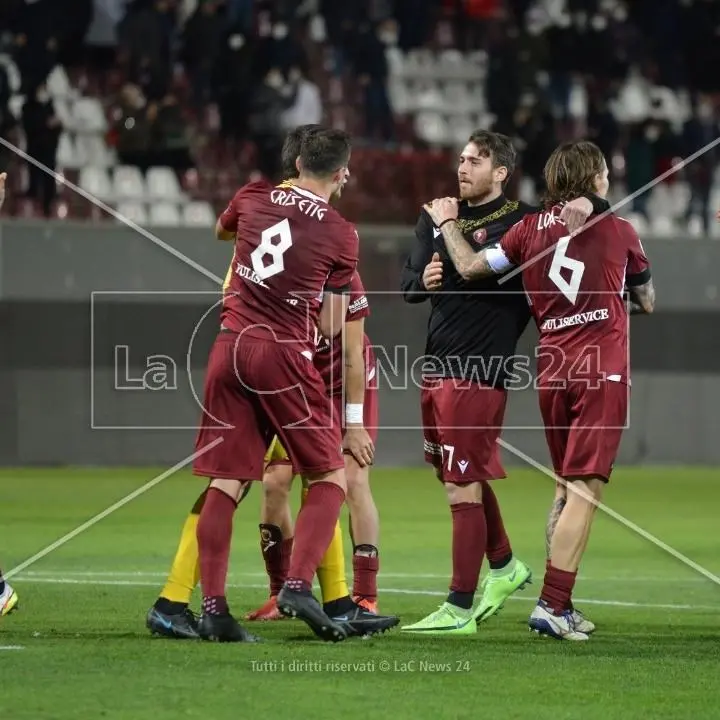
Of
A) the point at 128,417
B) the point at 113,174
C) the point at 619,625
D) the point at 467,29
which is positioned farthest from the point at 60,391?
the point at 619,625

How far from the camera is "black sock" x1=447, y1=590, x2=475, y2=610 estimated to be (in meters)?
7.21

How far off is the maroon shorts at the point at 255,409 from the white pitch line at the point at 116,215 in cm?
970

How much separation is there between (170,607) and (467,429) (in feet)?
5.41

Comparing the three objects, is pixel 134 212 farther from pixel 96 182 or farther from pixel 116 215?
pixel 96 182

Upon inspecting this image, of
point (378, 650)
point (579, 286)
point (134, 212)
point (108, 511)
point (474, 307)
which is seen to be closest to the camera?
point (378, 650)

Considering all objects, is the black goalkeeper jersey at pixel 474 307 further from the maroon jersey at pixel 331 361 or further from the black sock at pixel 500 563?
the black sock at pixel 500 563

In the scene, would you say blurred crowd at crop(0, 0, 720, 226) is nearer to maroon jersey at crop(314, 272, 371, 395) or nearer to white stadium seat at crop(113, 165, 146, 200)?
white stadium seat at crop(113, 165, 146, 200)

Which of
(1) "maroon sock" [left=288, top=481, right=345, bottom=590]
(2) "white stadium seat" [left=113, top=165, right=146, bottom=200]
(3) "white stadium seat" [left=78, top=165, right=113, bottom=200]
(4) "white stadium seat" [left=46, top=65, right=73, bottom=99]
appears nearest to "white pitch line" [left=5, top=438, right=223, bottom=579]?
(1) "maroon sock" [left=288, top=481, right=345, bottom=590]

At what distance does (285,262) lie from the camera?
22.3ft

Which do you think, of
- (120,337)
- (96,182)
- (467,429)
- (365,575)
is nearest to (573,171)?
(467,429)

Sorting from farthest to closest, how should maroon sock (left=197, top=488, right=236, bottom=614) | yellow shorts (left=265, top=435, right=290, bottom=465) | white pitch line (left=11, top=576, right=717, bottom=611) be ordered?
white pitch line (left=11, top=576, right=717, bottom=611), yellow shorts (left=265, top=435, right=290, bottom=465), maroon sock (left=197, top=488, right=236, bottom=614)

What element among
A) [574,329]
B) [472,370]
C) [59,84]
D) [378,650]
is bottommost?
[378,650]

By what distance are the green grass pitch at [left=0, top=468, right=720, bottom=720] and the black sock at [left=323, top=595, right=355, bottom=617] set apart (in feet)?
0.56

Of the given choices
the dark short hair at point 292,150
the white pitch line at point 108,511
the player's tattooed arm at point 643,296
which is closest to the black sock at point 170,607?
the white pitch line at point 108,511
